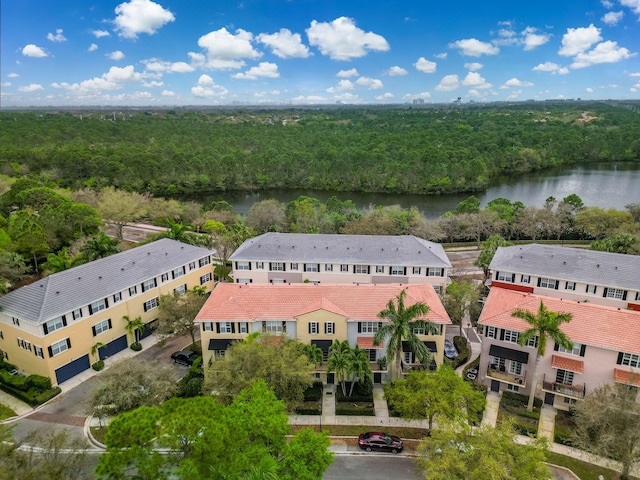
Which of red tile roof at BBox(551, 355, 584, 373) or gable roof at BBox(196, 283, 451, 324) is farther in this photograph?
gable roof at BBox(196, 283, 451, 324)

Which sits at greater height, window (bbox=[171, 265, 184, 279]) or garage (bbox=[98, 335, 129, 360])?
window (bbox=[171, 265, 184, 279])

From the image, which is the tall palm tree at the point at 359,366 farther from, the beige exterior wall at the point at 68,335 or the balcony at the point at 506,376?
the beige exterior wall at the point at 68,335

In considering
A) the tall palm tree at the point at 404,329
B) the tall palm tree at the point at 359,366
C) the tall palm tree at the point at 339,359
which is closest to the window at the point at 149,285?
the tall palm tree at the point at 339,359

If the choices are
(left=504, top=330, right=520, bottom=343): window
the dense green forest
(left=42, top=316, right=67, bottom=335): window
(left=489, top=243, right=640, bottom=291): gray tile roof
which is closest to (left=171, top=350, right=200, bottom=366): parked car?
(left=42, top=316, right=67, bottom=335): window

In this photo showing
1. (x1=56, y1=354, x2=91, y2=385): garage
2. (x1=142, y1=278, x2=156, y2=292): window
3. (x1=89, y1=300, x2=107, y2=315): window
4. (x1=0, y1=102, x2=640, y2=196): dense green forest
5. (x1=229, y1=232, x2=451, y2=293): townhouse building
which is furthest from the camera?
(x1=0, y1=102, x2=640, y2=196): dense green forest

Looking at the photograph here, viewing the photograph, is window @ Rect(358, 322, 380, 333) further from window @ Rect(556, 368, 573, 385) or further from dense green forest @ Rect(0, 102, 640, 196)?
dense green forest @ Rect(0, 102, 640, 196)

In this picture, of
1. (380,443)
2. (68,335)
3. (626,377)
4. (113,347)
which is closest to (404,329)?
(380,443)

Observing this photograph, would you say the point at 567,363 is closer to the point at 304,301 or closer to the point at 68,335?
the point at 304,301
